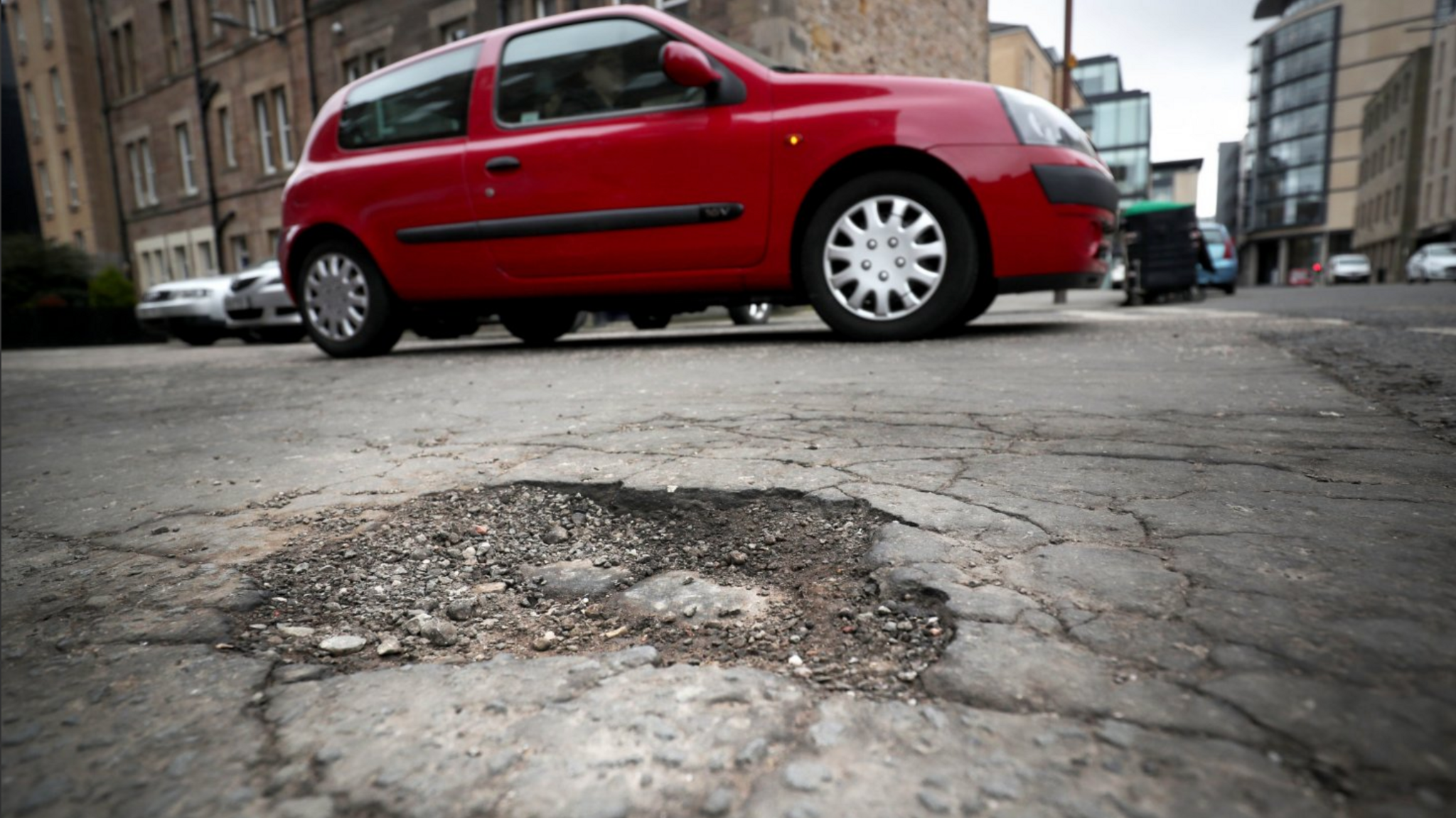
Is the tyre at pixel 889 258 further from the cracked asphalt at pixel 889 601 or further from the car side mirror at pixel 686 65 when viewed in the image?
the cracked asphalt at pixel 889 601

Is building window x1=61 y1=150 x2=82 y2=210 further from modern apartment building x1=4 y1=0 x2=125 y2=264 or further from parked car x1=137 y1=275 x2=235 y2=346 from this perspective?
parked car x1=137 y1=275 x2=235 y2=346

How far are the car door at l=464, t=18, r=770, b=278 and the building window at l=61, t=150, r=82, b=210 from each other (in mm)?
29033

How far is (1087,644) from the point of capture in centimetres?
99

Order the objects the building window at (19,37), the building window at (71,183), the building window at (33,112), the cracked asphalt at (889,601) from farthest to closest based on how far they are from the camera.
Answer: the building window at (33,112)
the building window at (19,37)
the building window at (71,183)
the cracked asphalt at (889,601)

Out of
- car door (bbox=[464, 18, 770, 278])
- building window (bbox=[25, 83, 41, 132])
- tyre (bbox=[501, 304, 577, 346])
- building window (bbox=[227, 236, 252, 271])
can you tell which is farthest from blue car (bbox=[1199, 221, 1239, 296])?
building window (bbox=[25, 83, 41, 132])

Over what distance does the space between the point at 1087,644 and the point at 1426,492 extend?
96cm

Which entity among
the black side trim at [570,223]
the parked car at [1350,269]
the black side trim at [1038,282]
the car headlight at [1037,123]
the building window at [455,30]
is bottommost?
the parked car at [1350,269]

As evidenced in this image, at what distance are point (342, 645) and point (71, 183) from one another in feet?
109

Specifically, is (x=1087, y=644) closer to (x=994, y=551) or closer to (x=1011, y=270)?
(x=994, y=551)

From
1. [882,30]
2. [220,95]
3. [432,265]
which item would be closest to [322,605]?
[432,265]

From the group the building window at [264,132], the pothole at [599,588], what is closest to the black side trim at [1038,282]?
the pothole at [599,588]

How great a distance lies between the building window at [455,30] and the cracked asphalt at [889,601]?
15977 mm

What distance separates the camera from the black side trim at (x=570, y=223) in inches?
167

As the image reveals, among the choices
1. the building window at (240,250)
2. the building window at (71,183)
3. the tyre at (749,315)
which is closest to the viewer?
the tyre at (749,315)
